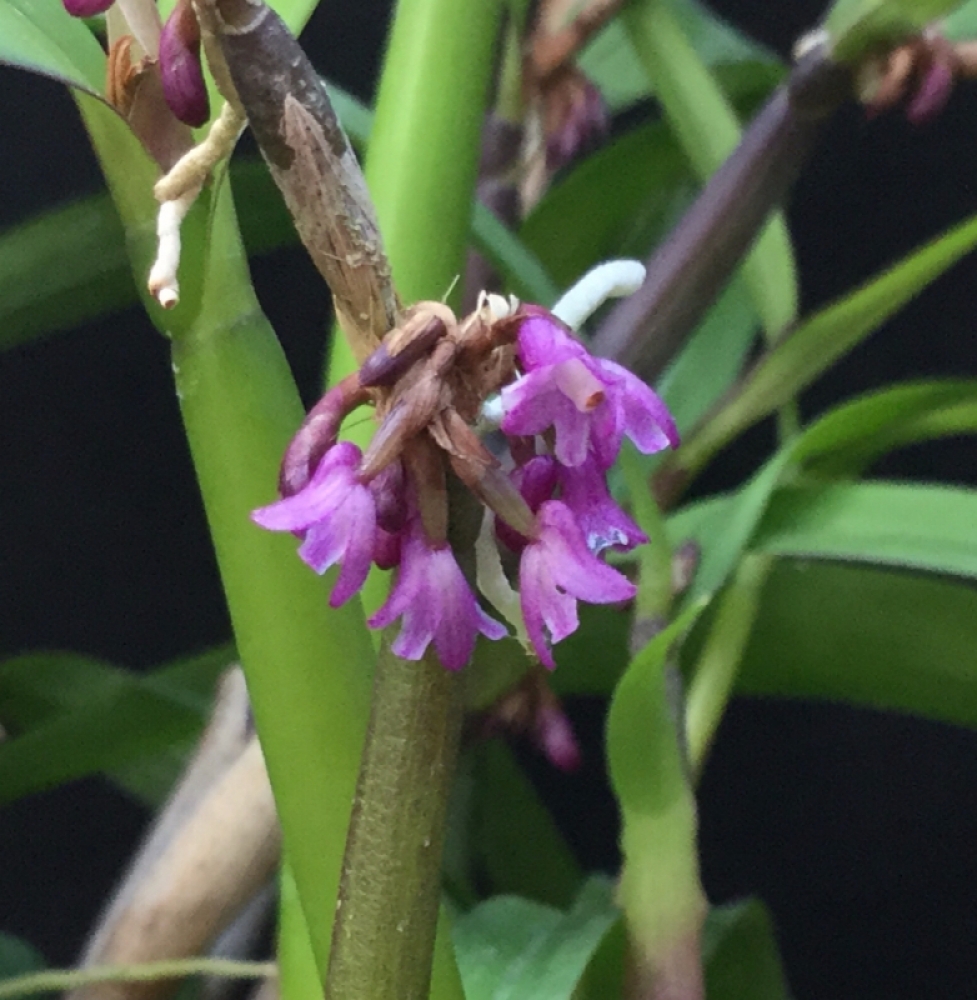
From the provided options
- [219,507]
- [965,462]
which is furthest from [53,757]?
[965,462]

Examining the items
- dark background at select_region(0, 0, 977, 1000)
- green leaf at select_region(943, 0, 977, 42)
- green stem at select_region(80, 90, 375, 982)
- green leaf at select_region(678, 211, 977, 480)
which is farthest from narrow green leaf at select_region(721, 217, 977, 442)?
dark background at select_region(0, 0, 977, 1000)

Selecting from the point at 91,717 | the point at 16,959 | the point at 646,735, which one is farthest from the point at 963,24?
the point at 16,959

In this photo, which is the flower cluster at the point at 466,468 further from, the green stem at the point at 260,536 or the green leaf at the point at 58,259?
the green leaf at the point at 58,259

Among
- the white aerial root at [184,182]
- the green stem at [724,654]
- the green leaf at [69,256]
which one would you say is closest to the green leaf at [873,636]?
the green stem at [724,654]

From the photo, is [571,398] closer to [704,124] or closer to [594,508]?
[594,508]

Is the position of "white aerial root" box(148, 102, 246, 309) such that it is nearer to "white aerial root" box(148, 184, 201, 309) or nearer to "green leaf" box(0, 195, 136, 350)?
"white aerial root" box(148, 184, 201, 309)

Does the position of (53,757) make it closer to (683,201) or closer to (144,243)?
(144,243)
